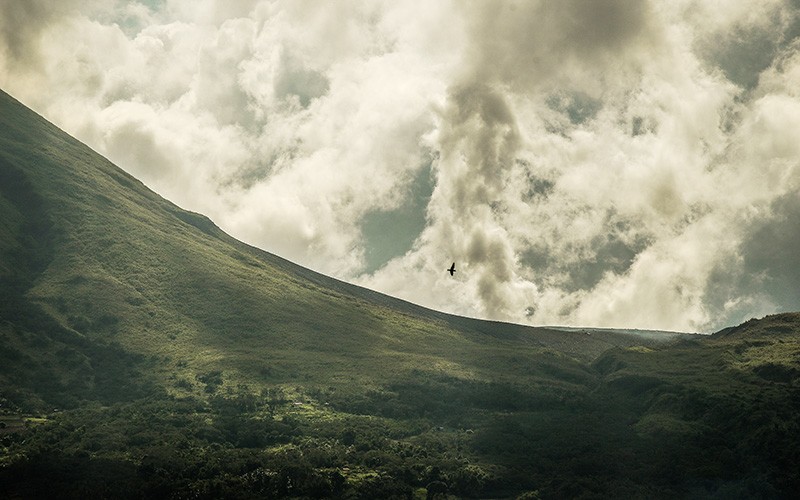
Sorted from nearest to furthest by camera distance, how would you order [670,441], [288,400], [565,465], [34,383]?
[565,465] → [670,441] → [34,383] → [288,400]

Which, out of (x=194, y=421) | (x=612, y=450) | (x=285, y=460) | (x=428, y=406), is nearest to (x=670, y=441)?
(x=612, y=450)

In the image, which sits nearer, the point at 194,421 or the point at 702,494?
the point at 702,494

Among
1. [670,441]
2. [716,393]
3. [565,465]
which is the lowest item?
[565,465]

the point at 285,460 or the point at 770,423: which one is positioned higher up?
the point at 770,423

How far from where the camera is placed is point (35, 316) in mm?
184125

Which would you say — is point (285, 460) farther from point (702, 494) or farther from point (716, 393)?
point (716, 393)

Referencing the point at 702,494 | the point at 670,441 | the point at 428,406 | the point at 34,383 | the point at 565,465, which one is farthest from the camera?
the point at 428,406

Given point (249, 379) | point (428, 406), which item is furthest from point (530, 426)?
point (249, 379)

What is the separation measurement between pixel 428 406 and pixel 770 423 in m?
80.2

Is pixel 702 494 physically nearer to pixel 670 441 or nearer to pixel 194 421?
pixel 670 441

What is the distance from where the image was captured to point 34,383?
158 meters

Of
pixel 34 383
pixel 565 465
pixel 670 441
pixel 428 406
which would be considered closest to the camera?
pixel 565 465

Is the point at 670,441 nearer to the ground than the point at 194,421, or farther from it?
farther from it

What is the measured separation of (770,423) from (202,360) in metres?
140
